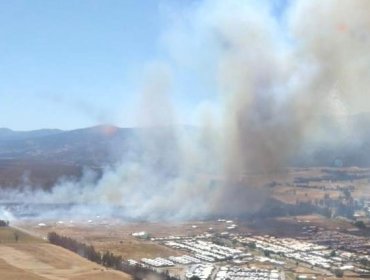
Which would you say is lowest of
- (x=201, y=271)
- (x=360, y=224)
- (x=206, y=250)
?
(x=201, y=271)

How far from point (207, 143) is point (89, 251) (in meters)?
29.0

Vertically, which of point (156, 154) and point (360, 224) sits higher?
point (156, 154)

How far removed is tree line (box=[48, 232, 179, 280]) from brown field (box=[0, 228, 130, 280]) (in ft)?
2.75

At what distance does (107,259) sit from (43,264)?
14.3 feet

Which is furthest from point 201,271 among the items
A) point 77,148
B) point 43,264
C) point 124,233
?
point 77,148

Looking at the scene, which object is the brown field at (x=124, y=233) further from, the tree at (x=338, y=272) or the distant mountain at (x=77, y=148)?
the distant mountain at (x=77, y=148)

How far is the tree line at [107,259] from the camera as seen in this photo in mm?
36688

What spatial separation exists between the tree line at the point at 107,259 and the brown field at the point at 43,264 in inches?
33.0

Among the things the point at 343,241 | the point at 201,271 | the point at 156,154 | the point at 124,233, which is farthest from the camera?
the point at 156,154

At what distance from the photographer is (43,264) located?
3784 cm

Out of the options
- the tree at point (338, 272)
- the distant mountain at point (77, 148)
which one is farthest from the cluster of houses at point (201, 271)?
the distant mountain at point (77, 148)

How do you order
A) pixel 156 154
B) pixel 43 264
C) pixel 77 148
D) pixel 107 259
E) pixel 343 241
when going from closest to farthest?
pixel 43 264 < pixel 107 259 < pixel 343 241 < pixel 156 154 < pixel 77 148

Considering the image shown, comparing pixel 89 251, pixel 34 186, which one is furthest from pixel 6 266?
pixel 34 186

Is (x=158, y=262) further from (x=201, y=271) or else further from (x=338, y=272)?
(x=338, y=272)
